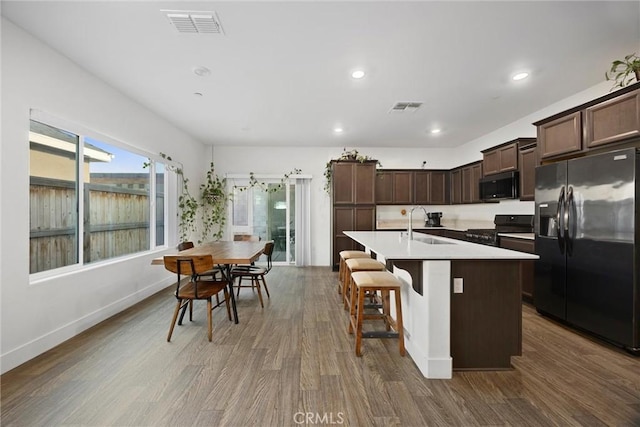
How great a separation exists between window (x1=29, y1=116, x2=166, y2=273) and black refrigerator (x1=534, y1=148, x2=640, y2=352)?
5035mm

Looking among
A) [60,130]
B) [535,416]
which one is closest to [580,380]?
[535,416]

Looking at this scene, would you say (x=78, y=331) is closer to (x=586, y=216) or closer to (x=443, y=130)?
(x=586, y=216)

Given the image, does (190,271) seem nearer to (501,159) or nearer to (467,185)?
(501,159)

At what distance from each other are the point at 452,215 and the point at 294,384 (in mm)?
5469

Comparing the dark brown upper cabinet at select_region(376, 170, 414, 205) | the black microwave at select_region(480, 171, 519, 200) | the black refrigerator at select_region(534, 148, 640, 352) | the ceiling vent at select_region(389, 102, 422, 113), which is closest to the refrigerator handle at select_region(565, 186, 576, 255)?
the black refrigerator at select_region(534, 148, 640, 352)

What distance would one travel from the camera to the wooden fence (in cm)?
254

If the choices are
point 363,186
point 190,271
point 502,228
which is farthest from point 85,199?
point 502,228

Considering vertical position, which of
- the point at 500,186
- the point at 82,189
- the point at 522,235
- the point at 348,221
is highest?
the point at 500,186

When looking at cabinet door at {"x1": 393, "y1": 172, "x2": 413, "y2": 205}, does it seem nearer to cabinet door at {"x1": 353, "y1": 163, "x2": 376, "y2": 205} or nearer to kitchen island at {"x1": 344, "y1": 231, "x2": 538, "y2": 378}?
cabinet door at {"x1": 353, "y1": 163, "x2": 376, "y2": 205}

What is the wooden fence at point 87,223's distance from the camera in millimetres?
2535

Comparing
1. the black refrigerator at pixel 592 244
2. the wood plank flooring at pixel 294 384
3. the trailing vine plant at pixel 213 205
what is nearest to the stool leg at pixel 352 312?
the wood plank flooring at pixel 294 384

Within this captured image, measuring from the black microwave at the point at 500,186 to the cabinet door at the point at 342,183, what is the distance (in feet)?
7.70

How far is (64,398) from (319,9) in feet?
10.6

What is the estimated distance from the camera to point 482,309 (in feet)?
6.99
